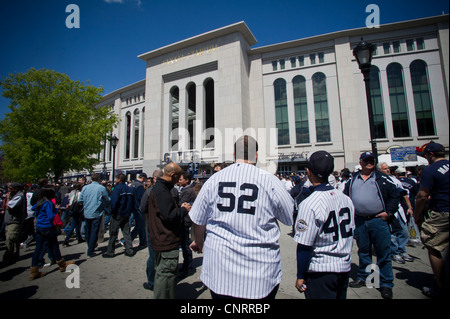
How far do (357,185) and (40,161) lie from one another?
1964 centimetres

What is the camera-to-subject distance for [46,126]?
15164 mm

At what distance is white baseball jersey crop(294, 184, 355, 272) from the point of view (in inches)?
82.4

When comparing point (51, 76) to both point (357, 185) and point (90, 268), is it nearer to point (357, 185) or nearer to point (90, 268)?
point (90, 268)

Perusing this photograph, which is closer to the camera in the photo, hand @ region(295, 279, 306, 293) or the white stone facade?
hand @ region(295, 279, 306, 293)

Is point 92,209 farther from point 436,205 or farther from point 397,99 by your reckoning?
point 397,99

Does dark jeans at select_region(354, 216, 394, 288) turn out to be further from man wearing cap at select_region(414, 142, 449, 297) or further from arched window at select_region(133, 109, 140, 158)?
arched window at select_region(133, 109, 140, 158)

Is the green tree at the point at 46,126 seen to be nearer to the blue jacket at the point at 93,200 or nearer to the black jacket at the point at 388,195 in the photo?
the blue jacket at the point at 93,200

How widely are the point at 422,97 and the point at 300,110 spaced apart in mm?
12380

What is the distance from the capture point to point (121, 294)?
3719mm

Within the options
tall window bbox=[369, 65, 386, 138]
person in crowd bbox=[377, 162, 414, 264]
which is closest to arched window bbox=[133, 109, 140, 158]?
tall window bbox=[369, 65, 386, 138]

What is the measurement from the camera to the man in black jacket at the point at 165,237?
3008mm

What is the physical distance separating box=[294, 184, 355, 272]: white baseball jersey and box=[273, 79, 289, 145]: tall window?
85.0ft

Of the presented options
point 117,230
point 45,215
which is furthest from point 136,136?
point 45,215
